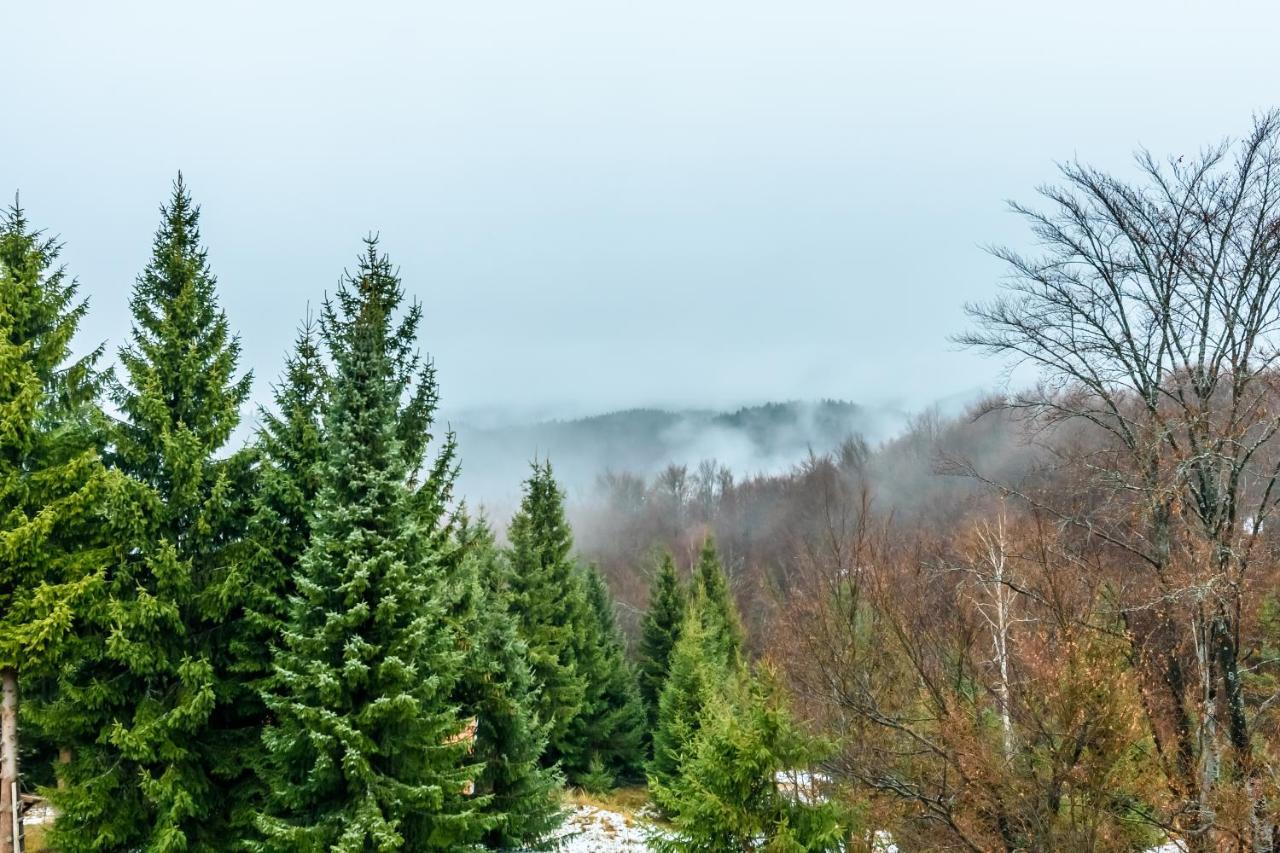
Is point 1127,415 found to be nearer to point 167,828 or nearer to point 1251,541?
point 1251,541

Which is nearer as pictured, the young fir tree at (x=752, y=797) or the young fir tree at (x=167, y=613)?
the young fir tree at (x=752, y=797)

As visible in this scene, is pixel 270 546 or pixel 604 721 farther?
pixel 604 721

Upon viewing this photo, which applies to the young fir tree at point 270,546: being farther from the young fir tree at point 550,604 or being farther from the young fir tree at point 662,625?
the young fir tree at point 662,625

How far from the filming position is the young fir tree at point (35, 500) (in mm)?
13211

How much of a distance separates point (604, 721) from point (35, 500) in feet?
63.2

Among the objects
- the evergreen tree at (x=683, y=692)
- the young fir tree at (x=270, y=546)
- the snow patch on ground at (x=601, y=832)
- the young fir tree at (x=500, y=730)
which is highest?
the young fir tree at (x=270, y=546)

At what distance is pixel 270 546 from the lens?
13602 mm

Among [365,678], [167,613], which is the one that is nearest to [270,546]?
[167,613]

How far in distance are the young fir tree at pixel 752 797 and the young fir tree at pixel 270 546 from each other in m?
6.89

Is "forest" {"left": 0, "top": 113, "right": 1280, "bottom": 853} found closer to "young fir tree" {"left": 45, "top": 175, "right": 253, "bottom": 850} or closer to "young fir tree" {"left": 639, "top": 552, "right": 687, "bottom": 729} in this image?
"young fir tree" {"left": 45, "top": 175, "right": 253, "bottom": 850}

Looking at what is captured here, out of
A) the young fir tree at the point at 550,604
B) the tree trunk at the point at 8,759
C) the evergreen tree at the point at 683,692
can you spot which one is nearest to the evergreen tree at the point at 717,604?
the evergreen tree at the point at 683,692

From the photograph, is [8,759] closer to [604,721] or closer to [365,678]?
[365,678]

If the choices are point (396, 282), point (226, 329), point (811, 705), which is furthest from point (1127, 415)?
point (226, 329)

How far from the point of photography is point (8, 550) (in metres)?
13.1
